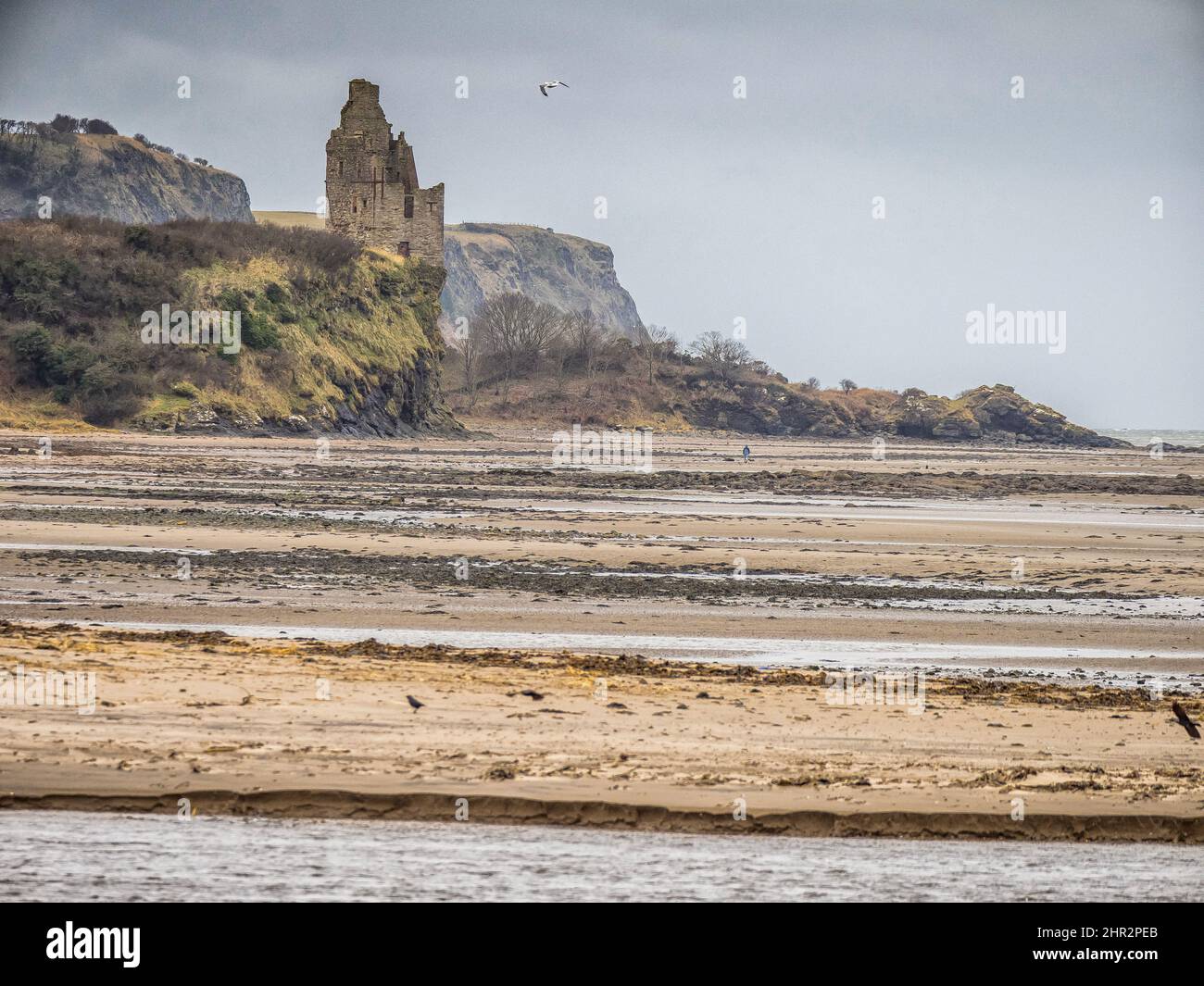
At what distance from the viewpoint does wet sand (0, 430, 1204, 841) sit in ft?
24.4

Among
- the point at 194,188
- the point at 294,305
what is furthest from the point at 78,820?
the point at 194,188

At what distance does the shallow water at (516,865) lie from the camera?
21.1 feet

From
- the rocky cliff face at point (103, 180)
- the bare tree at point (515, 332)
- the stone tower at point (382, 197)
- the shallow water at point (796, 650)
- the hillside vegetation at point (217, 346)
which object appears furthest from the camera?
the rocky cliff face at point (103, 180)

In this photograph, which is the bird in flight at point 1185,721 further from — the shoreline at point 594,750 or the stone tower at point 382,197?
the stone tower at point 382,197

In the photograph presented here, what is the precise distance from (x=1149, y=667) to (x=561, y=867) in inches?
265

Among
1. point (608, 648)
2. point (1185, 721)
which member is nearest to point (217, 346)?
point (608, 648)

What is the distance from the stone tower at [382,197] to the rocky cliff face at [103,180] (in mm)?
42720

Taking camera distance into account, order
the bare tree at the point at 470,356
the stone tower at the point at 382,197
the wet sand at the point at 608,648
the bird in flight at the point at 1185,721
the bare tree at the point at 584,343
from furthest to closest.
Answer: the bare tree at the point at 584,343 < the bare tree at the point at 470,356 < the stone tower at the point at 382,197 < the bird in flight at the point at 1185,721 < the wet sand at the point at 608,648

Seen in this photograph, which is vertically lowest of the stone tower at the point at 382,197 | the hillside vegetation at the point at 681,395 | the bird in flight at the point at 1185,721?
the bird in flight at the point at 1185,721

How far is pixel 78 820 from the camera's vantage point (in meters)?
7.00

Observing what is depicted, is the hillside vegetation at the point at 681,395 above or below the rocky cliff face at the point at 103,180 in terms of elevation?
below

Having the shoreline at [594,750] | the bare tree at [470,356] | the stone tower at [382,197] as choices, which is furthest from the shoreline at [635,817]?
the bare tree at [470,356]

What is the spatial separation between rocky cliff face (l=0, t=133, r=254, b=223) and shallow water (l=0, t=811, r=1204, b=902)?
110 meters

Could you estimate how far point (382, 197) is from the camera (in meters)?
71.0
